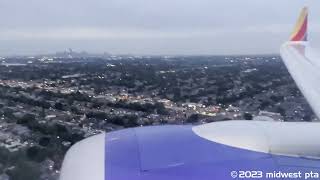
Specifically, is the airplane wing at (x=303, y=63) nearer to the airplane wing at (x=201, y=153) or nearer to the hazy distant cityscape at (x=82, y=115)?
the hazy distant cityscape at (x=82, y=115)

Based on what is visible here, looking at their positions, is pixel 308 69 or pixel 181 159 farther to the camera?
pixel 308 69

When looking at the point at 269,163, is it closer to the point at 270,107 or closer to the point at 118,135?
the point at 118,135

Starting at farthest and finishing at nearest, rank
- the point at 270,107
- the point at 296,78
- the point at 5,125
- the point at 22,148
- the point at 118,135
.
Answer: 1. the point at 270,107
2. the point at 5,125
3. the point at 22,148
4. the point at 296,78
5. the point at 118,135

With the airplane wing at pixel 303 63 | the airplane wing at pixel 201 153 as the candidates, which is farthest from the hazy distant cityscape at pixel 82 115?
the airplane wing at pixel 201 153

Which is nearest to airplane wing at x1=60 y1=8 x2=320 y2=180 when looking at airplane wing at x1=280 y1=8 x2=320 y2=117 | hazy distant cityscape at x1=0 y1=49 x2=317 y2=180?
hazy distant cityscape at x1=0 y1=49 x2=317 y2=180

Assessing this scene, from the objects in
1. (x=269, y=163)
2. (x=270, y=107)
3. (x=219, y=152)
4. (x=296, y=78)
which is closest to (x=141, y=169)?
(x=219, y=152)

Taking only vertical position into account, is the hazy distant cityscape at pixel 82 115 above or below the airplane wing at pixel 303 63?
below
